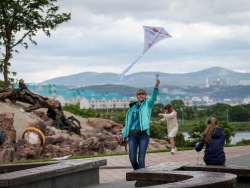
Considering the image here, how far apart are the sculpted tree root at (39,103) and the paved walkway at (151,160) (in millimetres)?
9539

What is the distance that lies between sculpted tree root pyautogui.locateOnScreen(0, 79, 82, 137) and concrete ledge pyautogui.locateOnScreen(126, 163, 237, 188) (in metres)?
18.0

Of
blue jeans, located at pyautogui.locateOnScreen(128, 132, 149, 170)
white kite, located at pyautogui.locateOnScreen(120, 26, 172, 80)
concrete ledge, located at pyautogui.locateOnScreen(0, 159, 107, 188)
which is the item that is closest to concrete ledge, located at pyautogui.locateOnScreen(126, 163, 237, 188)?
blue jeans, located at pyautogui.locateOnScreen(128, 132, 149, 170)

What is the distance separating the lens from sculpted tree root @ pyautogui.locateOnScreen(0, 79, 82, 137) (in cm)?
2812

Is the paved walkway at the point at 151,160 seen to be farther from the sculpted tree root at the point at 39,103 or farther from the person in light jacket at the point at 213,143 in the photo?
the sculpted tree root at the point at 39,103

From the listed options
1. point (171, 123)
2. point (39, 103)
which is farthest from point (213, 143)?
point (39, 103)

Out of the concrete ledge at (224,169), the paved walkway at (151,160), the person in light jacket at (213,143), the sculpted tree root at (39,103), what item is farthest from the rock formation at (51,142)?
the concrete ledge at (224,169)

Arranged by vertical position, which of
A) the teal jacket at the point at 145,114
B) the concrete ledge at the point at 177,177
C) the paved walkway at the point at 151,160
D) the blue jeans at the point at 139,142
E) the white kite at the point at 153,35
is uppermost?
the white kite at the point at 153,35

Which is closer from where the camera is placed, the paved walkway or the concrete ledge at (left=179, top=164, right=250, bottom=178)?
the concrete ledge at (left=179, top=164, right=250, bottom=178)

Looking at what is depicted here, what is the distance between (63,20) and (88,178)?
1100 inches

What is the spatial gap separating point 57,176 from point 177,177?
6.29 feet

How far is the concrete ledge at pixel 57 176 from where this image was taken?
8.84 metres

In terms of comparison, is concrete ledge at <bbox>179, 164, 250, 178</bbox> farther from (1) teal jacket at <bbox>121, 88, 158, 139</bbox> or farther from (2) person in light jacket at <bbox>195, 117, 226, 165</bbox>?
(1) teal jacket at <bbox>121, 88, 158, 139</bbox>

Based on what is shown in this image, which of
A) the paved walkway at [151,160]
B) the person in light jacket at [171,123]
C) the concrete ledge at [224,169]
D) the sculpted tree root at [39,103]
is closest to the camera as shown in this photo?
the concrete ledge at [224,169]

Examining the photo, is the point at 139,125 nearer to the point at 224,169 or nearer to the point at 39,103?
the point at 224,169
